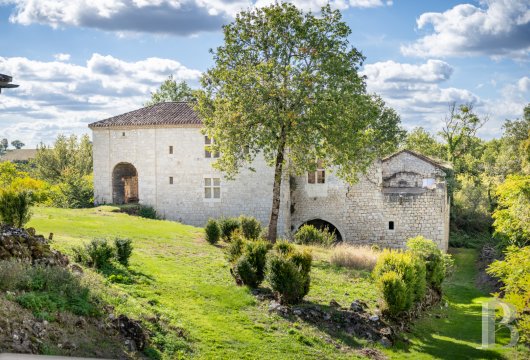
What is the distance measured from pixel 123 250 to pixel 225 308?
2.99m

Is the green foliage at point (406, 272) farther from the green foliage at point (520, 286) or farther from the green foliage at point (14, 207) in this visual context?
the green foliage at point (14, 207)

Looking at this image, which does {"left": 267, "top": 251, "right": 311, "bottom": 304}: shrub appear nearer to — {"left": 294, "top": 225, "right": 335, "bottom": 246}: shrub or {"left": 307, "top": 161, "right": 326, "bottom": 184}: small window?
{"left": 294, "top": 225, "right": 335, "bottom": 246}: shrub

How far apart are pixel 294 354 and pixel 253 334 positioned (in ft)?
3.21

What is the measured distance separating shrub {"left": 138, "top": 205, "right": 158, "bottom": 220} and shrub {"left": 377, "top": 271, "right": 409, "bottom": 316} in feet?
54.8

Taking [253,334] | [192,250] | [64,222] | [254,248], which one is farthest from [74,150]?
[253,334]

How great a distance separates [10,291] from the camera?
8500 mm

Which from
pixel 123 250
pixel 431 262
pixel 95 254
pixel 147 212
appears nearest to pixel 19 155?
pixel 147 212

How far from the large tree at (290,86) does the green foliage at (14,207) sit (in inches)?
293

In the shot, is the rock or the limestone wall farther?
the limestone wall

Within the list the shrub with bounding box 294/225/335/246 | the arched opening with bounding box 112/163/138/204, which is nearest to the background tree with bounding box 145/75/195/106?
the arched opening with bounding box 112/163/138/204

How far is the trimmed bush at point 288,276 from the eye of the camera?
12359 mm

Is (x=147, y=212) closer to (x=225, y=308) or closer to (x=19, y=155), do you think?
(x=225, y=308)

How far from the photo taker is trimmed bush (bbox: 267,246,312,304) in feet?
40.5

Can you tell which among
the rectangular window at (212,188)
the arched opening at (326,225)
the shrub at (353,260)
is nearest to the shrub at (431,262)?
the shrub at (353,260)
